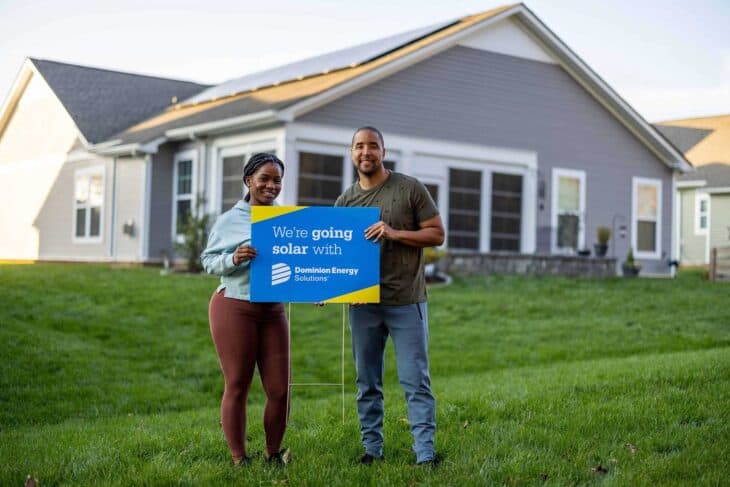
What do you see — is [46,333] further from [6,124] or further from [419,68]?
[6,124]

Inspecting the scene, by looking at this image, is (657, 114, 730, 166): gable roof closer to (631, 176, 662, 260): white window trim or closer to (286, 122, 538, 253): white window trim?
(631, 176, 662, 260): white window trim

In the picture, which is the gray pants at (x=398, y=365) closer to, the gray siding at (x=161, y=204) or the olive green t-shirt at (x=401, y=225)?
the olive green t-shirt at (x=401, y=225)

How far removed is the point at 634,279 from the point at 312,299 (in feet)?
48.3

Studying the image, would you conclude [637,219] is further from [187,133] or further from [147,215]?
[147,215]

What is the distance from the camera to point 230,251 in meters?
5.39

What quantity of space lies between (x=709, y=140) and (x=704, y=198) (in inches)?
126

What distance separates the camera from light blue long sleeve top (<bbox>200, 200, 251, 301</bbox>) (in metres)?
5.27

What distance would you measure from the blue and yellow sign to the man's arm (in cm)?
7

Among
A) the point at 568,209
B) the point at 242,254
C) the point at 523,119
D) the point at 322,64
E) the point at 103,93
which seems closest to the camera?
the point at 242,254

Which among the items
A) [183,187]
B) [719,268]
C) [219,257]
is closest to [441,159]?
[183,187]

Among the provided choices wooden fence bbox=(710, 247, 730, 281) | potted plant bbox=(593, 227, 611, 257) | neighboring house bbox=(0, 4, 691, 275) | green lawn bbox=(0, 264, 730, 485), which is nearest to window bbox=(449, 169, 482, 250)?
neighboring house bbox=(0, 4, 691, 275)

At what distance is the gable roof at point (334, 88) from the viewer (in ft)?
55.8

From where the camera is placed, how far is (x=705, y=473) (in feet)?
16.9

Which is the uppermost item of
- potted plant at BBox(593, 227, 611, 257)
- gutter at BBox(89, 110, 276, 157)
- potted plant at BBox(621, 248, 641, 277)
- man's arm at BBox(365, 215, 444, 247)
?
gutter at BBox(89, 110, 276, 157)
